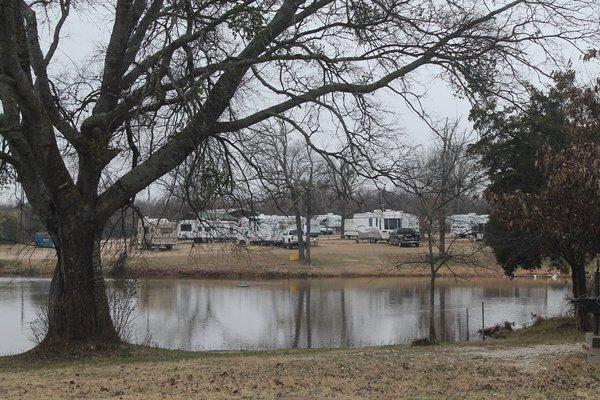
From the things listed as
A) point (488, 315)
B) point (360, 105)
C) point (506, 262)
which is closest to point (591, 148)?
point (360, 105)

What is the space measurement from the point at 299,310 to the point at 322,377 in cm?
2128

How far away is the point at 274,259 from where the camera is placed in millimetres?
50719

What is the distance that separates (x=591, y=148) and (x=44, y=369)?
9.49 meters

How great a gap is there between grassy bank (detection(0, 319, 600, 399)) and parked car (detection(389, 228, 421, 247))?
43961 millimetres

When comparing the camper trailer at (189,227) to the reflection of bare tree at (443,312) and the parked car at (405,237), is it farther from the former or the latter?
the parked car at (405,237)

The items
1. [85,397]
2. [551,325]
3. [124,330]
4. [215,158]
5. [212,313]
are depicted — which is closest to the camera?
[85,397]

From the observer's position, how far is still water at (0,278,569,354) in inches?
886

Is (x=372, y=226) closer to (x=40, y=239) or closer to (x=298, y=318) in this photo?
(x=298, y=318)

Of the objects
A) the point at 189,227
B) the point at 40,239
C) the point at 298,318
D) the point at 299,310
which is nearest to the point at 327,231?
the point at 299,310

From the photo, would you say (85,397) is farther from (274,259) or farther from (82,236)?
(274,259)

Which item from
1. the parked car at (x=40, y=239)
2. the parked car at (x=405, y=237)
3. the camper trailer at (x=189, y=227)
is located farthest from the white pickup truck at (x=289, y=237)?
the parked car at (x=40, y=239)

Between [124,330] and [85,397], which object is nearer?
[85,397]

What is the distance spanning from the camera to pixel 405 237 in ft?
188

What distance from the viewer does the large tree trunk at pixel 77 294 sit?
13156 mm
